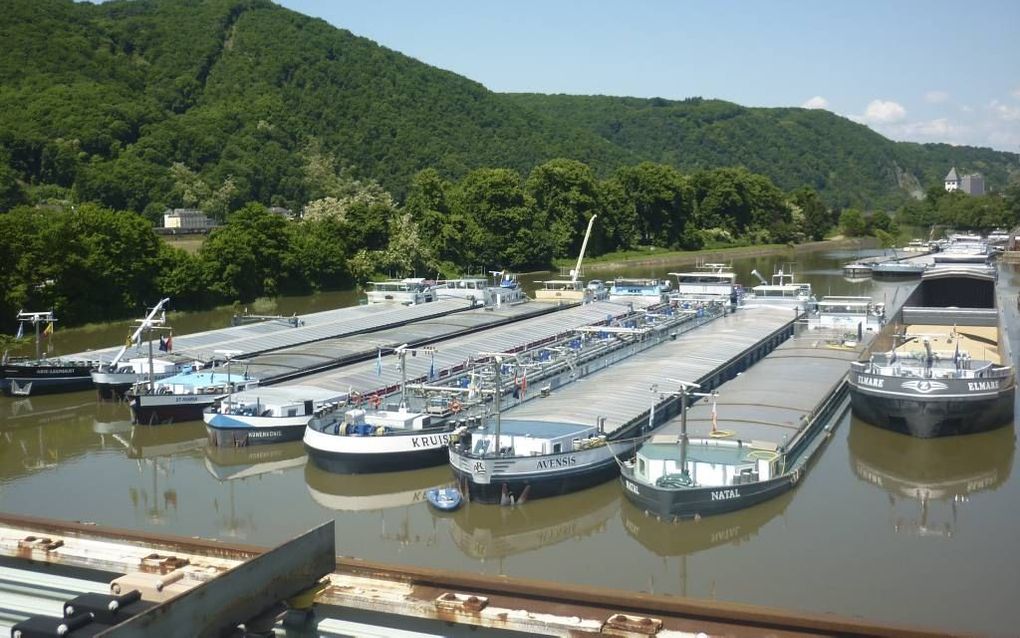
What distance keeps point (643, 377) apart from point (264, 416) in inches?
433

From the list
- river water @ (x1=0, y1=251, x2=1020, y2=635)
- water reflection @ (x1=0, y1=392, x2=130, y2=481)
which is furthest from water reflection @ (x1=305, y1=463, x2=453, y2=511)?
water reflection @ (x1=0, y1=392, x2=130, y2=481)

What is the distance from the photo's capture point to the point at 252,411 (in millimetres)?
28094

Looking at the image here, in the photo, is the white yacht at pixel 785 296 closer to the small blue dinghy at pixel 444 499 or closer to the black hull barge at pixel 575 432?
the black hull barge at pixel 575 432

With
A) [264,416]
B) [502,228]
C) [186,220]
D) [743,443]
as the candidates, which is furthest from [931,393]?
[186,220]

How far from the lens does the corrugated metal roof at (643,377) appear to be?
83.4 feet

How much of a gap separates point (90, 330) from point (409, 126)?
9703 cm

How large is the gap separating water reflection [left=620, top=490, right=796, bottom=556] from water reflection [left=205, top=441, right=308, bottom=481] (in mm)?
9754

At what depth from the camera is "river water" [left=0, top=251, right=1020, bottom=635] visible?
1811 cm

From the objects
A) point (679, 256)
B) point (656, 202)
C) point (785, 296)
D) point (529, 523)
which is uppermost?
point (656, 202)

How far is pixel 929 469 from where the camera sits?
25.8 m

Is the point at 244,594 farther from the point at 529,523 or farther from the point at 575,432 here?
the point at 575,432

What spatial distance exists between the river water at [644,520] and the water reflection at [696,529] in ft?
0.13

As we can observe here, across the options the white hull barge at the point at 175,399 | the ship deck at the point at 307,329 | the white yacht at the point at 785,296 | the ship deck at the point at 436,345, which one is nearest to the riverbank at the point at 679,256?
the white yacht at the point at 785,296

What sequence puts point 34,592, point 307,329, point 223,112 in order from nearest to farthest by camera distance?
point 34,592, point 307,329, point 223,112
